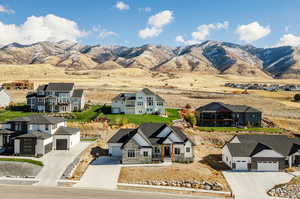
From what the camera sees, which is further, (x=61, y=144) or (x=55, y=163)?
(x=61, y=144)

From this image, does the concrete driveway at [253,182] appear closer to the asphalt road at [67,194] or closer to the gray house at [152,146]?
the asphalt road at [67,194]

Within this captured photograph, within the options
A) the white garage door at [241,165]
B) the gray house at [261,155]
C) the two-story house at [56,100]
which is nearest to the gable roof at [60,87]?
the two-story house at [56,100]

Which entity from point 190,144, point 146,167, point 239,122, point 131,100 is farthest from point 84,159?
point 239,122

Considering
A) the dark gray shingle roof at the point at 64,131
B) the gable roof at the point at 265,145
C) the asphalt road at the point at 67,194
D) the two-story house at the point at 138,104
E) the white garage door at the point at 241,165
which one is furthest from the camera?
the two-story house at the point at 138,104

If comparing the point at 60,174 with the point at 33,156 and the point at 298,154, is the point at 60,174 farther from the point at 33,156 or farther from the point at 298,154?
the point at 298,154

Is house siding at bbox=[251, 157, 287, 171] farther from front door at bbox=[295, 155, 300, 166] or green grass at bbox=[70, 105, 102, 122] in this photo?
green grass at bbox=[70, 105, 102, 122]

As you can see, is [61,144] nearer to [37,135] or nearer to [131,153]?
[37,135]

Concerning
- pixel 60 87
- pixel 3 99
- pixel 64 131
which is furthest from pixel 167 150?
pixel 3 99
